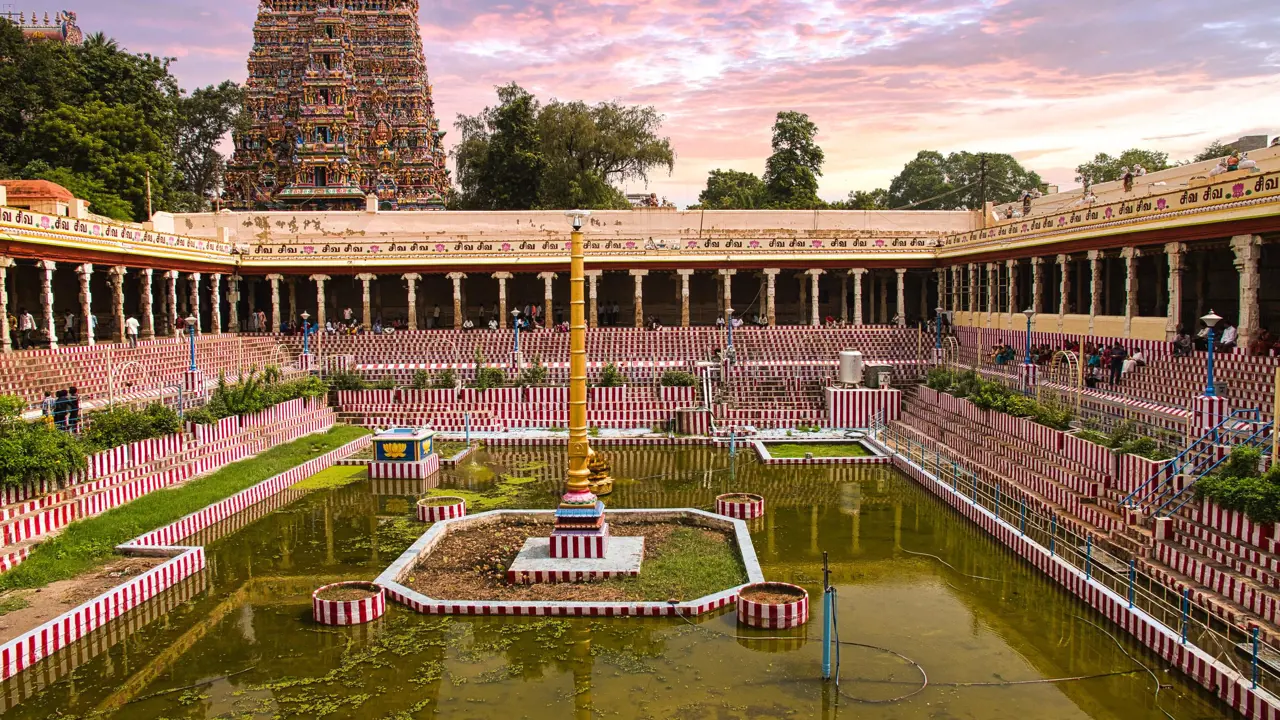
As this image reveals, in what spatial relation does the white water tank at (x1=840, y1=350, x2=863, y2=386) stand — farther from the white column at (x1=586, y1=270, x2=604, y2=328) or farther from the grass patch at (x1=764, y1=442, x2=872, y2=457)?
the white column at (x1=586, y1=270, x2=604, y2=328)

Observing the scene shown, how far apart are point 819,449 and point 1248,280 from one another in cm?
966

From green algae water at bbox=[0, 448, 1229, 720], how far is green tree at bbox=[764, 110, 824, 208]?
38962 millimetres

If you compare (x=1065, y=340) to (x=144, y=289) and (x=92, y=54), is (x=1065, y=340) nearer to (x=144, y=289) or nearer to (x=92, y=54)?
(x=144, y=289)

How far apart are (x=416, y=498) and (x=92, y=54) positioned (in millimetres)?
35541

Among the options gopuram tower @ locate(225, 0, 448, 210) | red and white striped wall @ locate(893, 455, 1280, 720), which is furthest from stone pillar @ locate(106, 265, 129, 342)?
red and white striped wall @ locate(893, 455, 1280, 720)

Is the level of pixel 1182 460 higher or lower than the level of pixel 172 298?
lower

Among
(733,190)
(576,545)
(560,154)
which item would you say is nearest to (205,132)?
(560,154)

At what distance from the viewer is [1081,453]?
52.6 feet

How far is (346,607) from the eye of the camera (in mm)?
11219

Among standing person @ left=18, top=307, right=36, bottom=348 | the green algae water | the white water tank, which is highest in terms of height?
standing person @ left=18, top=307, right=36, bottom=348

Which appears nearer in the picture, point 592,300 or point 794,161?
point 592,300

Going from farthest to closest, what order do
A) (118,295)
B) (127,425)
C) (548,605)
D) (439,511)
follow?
1. (118,295)
2. (127,425)
3. (439,511)
4. (548,605)

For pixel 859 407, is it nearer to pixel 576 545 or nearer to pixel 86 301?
pixel 576 545

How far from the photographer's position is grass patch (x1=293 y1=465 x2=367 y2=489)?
63.1ft
